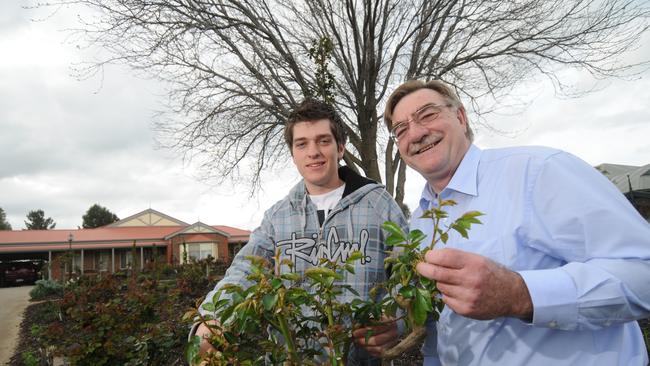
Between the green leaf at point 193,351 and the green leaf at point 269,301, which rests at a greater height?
the green leaf at point 269,301

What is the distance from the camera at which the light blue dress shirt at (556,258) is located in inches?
47.5

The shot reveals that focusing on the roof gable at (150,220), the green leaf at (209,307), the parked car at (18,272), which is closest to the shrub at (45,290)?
the parked car at (18,272)

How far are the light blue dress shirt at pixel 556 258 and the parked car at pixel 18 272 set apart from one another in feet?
95.5

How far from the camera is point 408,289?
3.79ft

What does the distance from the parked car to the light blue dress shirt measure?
29.1 metres

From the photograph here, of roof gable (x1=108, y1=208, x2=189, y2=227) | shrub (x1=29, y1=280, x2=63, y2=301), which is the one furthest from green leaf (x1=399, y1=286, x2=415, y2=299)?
roof gable (x1=108, y1=208, x2=189, y2=227)

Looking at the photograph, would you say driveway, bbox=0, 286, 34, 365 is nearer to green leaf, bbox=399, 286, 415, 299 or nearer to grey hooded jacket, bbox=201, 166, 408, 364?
grey hooded jacket, bbox=201, 166, 408, 364

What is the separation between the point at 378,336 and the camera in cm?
144

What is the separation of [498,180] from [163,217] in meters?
37.6

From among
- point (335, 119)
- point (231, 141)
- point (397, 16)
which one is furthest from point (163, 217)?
point (335, 119)

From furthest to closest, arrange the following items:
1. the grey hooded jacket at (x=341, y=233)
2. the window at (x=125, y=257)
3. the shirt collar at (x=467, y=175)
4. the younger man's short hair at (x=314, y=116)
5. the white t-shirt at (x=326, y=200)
Result: the window at (x=125, y=257), the white t-shirt at (x=326, y=200), the younger man's short hair at (x=314, y=116), the grey hooded jacket at (x=341, y=233), the shirt collar at (x=467, y=175)

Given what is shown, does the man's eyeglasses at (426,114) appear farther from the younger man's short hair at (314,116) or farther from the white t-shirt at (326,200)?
the white t-shirt at (326,200)

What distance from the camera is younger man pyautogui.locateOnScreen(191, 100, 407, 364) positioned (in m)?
2.11

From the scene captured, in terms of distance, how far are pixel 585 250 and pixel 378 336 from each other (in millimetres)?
801
